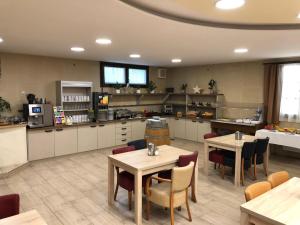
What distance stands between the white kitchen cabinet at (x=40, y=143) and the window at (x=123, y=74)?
2.16 meters

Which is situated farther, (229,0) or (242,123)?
(242,123)

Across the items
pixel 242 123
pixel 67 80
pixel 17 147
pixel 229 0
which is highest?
pixel 229 0

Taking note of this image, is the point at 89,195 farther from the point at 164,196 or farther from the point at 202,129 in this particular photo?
the point at 202,129

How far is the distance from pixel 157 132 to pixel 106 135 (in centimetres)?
158

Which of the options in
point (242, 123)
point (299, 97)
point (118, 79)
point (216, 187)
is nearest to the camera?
point (216, 187)

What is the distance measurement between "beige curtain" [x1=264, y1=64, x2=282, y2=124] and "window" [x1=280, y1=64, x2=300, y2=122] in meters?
0.10

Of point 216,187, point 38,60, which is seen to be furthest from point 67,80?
point 216,187

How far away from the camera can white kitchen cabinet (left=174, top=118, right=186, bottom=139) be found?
24.1 feet

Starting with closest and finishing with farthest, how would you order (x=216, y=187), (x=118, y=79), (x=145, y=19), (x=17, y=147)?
(x=145, y=19), (x=216, y=187), (x=17, y=147), (x=118, y=79)

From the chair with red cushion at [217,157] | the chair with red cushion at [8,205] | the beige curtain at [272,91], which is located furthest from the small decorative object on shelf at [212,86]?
the chair with red cushion at [8,205]

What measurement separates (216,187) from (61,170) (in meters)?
3.03

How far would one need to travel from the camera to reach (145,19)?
8.11ft

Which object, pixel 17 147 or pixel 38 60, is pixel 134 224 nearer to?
pixel 17 147

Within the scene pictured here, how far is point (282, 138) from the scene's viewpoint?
194 inches
